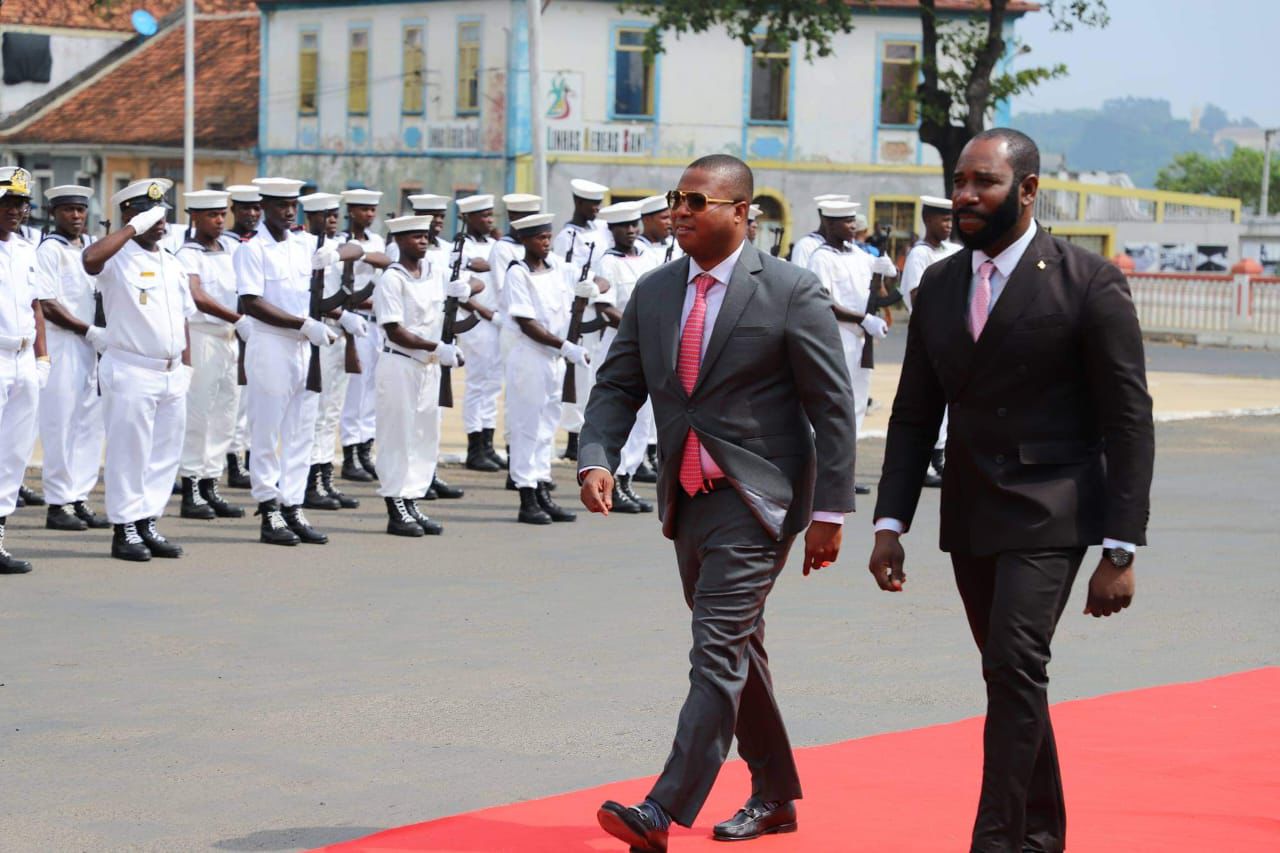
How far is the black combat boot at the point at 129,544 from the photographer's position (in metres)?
11.5

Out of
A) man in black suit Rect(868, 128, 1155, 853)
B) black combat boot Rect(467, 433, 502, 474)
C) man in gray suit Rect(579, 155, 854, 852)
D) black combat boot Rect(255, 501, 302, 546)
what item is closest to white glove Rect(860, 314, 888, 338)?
black combat boot Rect(467, 433, 502, 474)

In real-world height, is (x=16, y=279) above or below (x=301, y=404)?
above

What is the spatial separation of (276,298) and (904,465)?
24.1 feet

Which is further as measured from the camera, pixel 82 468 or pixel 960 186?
pixel 82 468

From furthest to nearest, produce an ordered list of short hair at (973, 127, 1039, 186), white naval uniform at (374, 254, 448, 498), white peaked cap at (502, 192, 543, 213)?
white peaked cap at (502, 192, 543, 213) → white naval uniform at (374, 254, 448, 498) → short hair at (973, 127, 1039, 186)

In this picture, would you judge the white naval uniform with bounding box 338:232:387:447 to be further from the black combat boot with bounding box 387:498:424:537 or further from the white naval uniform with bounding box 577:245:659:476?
the black combat boot with bounding box 387:498:424:537

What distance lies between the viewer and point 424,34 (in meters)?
46.8

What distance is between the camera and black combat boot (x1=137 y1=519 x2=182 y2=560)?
1160 cm

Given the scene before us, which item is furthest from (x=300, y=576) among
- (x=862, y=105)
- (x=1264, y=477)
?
(x=862, y=105)

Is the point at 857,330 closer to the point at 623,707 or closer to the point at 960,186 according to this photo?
the point at 623,707

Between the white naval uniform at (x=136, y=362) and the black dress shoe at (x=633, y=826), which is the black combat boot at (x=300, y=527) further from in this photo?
the black dress shoe at (x=633, y=826)

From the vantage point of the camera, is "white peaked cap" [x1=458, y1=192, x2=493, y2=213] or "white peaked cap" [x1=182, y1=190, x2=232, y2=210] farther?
"white peaked cap" [x1=458, y1=192, x2=493, y2=213]

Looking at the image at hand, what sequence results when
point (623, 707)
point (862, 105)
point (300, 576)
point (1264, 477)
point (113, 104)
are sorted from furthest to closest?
point (113, 104) → point (862, 105) → point (1264, 477) → point (300, 576) → point (623, 707)

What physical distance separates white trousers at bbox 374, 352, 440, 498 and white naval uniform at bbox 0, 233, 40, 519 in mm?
2100
